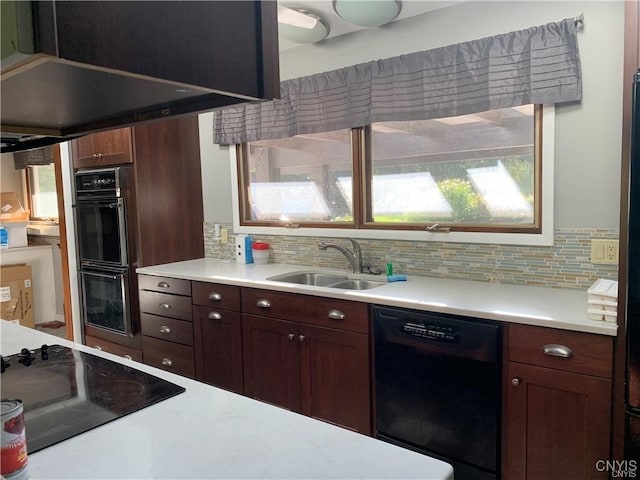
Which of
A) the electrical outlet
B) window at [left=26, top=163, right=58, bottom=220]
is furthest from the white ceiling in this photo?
window at [left=26, top=163, right=58, bottom=220]

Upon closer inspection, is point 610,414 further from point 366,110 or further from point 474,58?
point 366,110

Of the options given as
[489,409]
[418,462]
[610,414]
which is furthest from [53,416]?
[610,414]

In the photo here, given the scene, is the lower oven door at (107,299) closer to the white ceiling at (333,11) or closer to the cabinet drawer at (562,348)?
the white ceiling at (333,11)

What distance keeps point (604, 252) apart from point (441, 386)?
3.21 feet

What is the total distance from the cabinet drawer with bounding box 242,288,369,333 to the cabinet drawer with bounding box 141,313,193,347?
547mm

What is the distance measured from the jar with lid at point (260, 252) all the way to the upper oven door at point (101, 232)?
0.90m

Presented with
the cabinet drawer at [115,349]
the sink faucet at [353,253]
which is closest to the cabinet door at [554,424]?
the sink faucet at [353,253]

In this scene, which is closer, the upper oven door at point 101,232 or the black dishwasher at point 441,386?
the black dishwasher at point 441,386

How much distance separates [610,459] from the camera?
5.76ft

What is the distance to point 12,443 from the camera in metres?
0.77

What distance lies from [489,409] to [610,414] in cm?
44

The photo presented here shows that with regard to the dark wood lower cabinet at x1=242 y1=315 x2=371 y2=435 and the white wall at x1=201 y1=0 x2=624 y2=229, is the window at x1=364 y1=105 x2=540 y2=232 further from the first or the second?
the dark wood lower cabinet at x1=242 y1=315 x2=371 y2=435

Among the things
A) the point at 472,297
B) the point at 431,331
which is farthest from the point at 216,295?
the point at 472,297

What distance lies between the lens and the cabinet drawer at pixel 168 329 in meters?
3.13
